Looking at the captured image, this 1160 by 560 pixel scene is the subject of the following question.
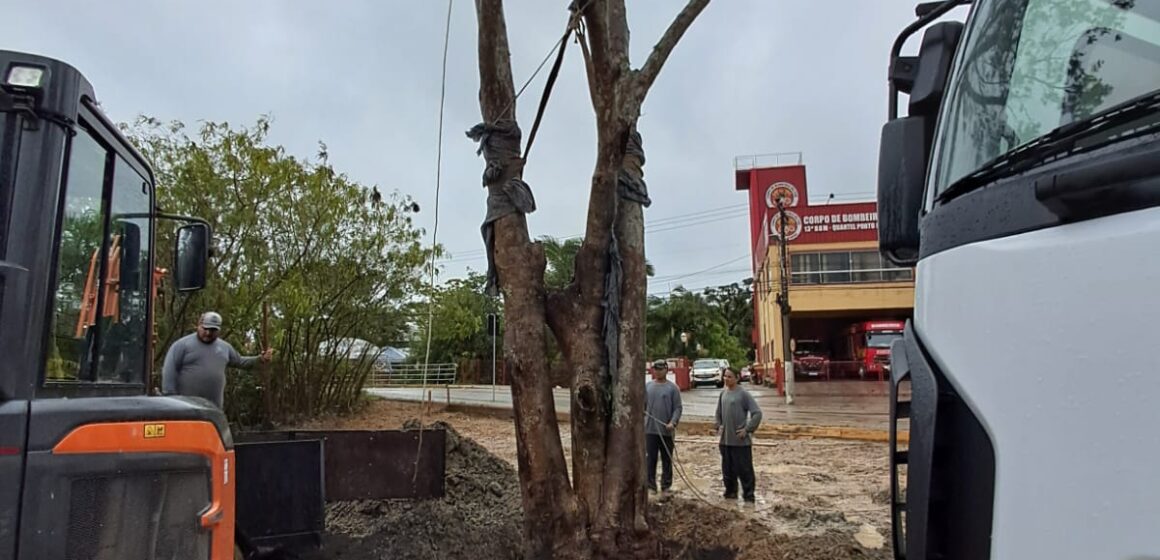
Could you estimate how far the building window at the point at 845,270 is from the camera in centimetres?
3269

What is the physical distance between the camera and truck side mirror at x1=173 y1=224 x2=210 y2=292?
3.48m

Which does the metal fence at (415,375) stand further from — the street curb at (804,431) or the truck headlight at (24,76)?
the truck headlight at (24,76)

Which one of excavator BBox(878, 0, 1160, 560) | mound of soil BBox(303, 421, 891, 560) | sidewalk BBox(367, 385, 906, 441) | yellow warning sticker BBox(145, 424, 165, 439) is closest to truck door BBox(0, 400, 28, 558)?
yellow warning sticker BBox(145, 424, 165, 439)

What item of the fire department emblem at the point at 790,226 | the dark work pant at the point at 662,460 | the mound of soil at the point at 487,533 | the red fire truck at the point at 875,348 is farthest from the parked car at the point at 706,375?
the mound of soil at the point at 487,533

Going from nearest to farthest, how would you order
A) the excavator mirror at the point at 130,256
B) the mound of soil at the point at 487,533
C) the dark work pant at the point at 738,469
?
the excavator mirror at the point at 130,256 → the mound of soil at the point at 487,533 → the dark work pant at the point at 738,469

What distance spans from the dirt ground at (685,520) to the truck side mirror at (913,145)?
3.99m

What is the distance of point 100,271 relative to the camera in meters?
2.81

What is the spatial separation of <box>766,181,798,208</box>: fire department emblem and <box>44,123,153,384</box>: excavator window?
120ft

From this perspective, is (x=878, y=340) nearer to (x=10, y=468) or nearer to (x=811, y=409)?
(x=811, y=409)

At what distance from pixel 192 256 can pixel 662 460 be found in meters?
7.51

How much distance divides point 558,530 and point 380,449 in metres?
2.41

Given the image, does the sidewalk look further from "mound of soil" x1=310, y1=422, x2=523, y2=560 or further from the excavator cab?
the excavator cab

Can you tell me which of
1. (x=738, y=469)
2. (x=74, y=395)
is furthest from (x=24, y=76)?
(x=738, y=469)

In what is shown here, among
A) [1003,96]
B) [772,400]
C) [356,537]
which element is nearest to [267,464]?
Answer: [356,537]
